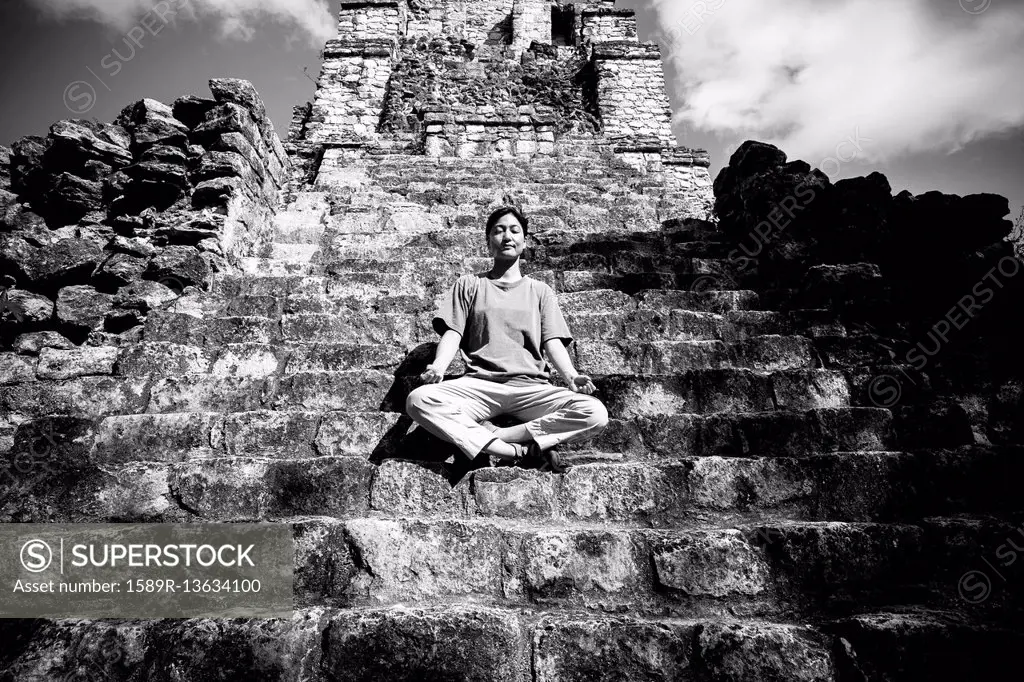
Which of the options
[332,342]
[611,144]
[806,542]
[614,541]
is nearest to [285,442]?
[332,342]

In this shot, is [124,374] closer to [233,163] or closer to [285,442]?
[285,442]

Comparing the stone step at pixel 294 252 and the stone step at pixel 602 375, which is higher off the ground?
the stone step at pixel 294 252

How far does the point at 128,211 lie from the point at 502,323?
12.1 ft

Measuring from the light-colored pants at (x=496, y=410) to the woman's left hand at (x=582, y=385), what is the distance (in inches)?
2.6

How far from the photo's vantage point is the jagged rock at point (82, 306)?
10.8 ft

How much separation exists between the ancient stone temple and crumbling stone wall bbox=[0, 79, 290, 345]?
0.03 metres

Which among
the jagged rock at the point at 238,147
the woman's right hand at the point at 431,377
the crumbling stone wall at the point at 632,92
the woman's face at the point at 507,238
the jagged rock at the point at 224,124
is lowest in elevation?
the woman's right hand at the point at 431,377

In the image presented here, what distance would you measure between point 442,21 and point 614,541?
14040mm

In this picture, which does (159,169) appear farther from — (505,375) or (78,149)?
(505,375)

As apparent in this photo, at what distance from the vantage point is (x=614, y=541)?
1935mm

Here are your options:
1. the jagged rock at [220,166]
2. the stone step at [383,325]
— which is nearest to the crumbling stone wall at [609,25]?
the jagged rock at [220,166]

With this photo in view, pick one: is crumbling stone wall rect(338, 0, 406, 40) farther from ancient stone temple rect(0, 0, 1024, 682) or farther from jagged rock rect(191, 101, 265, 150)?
jagged rock rect(191, 101, 265, 150)

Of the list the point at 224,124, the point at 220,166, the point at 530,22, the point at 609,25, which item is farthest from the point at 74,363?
the point at 530,22

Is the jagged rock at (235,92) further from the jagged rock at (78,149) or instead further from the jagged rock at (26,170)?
the jagged rock at (26,170)
